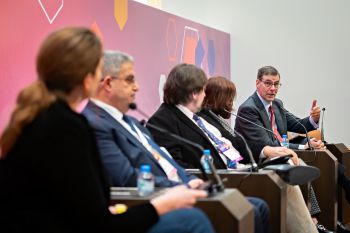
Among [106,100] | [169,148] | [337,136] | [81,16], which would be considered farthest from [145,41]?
[337,136]

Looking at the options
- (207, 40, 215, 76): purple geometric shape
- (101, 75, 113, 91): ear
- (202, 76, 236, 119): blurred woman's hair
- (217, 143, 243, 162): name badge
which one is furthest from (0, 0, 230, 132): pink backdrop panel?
(217, 143, 243, 162): name badge

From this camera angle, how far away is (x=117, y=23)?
3781 millimetres

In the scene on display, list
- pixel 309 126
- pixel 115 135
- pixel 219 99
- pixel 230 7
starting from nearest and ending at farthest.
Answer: pixel 115 135
pixel 219 99
pixel 309 126
pixel 230 7

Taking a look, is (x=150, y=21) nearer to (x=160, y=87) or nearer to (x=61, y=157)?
(x=160, y=87)

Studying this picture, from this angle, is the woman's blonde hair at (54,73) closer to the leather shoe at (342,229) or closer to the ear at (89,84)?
the ear at (89,84)

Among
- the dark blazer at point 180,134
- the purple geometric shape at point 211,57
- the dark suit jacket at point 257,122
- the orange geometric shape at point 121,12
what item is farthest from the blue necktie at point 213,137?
the purple geometric shape at point 211,57

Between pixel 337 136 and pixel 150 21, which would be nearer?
pixel 150 21

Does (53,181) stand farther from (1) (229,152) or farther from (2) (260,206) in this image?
(1) (229,152)

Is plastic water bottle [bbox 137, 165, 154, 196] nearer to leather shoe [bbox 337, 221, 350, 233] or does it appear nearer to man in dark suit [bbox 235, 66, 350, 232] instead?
man in dark suit [bbox 235, 66, 350, 232]

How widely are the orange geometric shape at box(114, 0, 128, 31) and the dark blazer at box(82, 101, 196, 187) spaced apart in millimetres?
1625

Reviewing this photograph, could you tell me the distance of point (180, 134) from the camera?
297 cm

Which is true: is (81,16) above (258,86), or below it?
above

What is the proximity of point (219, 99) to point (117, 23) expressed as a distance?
88 centimetres

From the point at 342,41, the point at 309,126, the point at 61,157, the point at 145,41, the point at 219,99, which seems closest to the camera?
the point at 61,157
